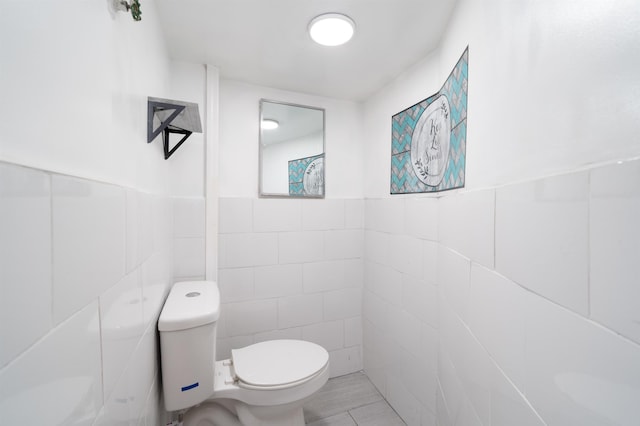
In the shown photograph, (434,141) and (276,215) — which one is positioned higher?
(434,141)

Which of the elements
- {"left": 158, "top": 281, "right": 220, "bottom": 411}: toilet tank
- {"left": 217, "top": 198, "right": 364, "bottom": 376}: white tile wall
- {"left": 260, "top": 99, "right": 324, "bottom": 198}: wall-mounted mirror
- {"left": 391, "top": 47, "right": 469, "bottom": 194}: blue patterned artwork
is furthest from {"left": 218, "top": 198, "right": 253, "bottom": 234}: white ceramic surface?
{"left": 391, "top": 47, "right": 469, "bottom": 194}: blue patterned artwork

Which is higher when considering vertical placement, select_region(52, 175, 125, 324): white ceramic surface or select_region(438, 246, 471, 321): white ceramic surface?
select_region(52, 175, 125, 324): white ceramic surface

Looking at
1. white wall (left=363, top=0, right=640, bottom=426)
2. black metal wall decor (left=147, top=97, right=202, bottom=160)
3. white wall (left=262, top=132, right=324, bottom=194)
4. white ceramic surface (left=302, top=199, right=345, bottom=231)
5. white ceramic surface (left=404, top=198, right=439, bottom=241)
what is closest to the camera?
white wall (left=363, top=0, right=640, bottom=426)

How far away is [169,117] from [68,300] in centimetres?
73

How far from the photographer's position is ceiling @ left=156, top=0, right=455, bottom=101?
115 centimetres

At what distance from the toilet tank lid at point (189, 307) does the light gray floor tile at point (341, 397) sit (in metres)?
0.95

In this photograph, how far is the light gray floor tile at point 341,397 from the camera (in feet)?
5.66

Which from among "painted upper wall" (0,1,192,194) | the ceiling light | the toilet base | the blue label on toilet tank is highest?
the ceiling light

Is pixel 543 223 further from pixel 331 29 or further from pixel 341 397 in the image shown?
pixel 341 397

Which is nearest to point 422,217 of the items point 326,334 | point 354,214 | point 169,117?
point 354,214

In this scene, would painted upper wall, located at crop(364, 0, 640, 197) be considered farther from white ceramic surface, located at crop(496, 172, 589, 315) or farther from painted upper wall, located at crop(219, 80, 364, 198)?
painted upper wall, located at crop(219, 80, 364, 198)

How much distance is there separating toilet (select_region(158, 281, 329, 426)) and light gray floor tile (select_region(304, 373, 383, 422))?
0.37 m

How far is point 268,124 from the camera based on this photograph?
1872 mm

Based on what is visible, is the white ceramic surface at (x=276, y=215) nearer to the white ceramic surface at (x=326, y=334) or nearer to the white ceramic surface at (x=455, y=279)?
the white ceramic surface at (x=326, y=334)
